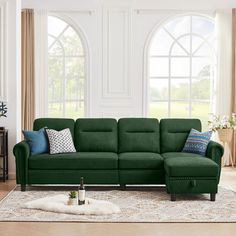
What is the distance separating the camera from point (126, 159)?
7.07 metres

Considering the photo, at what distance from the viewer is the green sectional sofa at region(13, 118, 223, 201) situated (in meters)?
6.50

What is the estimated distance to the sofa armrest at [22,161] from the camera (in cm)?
701

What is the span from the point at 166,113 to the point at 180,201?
3.46 meters

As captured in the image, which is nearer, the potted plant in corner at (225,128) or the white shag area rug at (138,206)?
the white shag area rug at (138,206)

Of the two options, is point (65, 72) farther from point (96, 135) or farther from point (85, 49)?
point (96, 135)

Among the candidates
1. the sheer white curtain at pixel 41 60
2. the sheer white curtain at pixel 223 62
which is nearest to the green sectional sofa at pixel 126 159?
the sheer white curtain at pixel 41 60

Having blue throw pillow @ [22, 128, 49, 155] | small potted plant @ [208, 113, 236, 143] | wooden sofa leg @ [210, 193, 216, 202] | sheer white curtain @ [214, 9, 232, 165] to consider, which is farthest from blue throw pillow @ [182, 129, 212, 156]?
sheer white curtain @ [214, 9, 232, 165]

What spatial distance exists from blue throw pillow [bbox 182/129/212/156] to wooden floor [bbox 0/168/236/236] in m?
2.05

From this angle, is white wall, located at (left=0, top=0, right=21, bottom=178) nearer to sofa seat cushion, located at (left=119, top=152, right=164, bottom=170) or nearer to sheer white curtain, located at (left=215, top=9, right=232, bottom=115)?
sofa seat cushion, located at (left=119, top=152, right=164, bottom=170)

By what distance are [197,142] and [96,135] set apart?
4.75 feet

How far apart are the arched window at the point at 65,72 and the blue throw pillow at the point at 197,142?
2.75m

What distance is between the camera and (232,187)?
24.6ft

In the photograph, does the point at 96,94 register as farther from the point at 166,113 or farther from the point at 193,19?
the point at 193,19

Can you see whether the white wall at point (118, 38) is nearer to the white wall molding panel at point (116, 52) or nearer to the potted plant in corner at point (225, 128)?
the white wall molding panel at point (116, 52)
